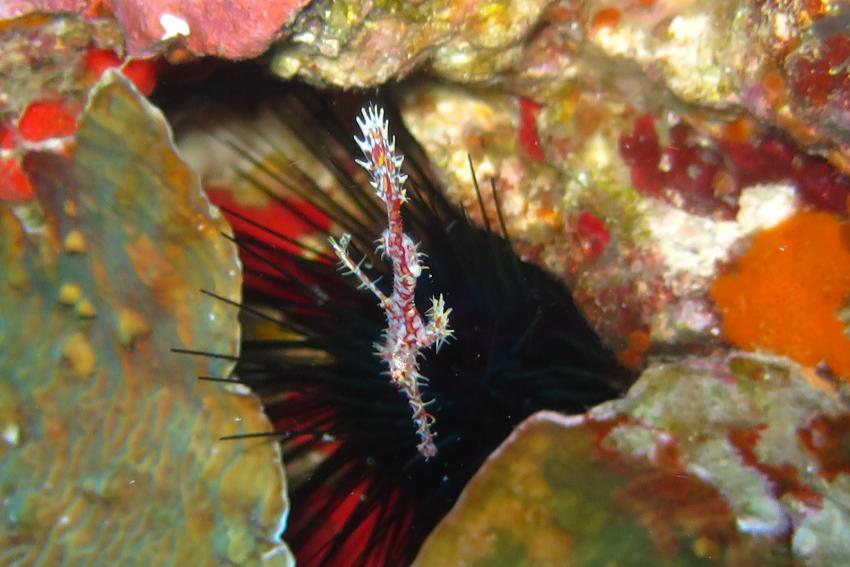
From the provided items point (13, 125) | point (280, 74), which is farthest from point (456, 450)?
point (13, 125)

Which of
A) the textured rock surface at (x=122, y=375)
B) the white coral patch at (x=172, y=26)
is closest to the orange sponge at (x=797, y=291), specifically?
the textured rock surface at (x=122, y=375)

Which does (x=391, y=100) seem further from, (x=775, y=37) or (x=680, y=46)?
(x=775, y=37)

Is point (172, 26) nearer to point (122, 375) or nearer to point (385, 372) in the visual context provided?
point (122, 375)

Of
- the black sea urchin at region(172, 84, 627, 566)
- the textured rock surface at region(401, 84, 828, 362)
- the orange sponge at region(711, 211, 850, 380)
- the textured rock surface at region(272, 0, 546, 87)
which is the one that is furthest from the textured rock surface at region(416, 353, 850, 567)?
the textured rock surface at region(272, 0, 546, 87)

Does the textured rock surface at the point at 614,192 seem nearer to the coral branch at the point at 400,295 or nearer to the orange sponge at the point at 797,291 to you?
the orange sponge at the point at 797,291

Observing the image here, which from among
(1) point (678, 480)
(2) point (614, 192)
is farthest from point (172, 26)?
(1) point (678, 480)
